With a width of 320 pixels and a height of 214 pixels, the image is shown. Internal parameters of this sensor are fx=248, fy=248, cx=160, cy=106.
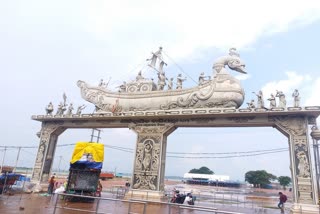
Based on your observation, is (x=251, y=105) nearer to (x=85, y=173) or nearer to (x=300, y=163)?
(x=300, y=163)

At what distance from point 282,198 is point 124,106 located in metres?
9.76

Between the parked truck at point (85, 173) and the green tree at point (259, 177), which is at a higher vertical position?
the green tree at point (259, 177)

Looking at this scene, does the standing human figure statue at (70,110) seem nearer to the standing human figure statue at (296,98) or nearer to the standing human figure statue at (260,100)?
the standing human figure statue at (260,100)

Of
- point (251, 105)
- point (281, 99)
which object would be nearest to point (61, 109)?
point (251, 105)

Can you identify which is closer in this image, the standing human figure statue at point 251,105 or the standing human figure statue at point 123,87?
the standing human figure statue at point 251,105

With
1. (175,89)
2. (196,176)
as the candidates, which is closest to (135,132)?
(175,89)

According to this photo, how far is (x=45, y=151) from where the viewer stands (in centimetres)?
1609

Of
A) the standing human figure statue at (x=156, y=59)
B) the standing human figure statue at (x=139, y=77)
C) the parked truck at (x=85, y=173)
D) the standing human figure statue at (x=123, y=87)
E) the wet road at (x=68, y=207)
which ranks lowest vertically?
the wet road at (x=68, y=207)

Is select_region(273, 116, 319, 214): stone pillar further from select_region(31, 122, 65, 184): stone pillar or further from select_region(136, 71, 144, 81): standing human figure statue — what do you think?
select_region(31, 122, 65, 184): stone pillar

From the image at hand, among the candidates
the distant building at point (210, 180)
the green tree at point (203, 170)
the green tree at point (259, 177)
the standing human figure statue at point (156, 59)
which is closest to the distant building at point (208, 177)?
the distant building at point (210, 180)

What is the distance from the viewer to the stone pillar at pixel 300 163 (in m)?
9.95

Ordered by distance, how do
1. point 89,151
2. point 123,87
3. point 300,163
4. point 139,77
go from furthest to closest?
point 123,87 < point 139,77 < point 89,151 < point 300,163

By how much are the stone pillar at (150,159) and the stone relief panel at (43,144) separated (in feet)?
20.7

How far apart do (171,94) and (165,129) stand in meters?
2.02
